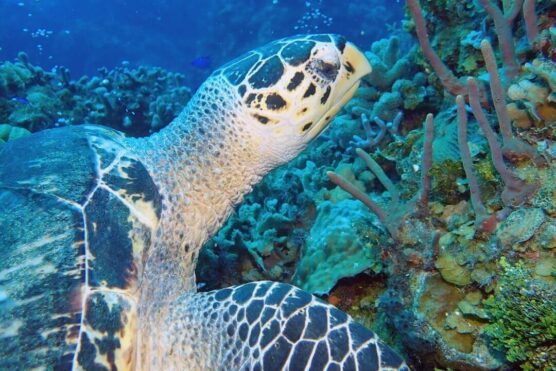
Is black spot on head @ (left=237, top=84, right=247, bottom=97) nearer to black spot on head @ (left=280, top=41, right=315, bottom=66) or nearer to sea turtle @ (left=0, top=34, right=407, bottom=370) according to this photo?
sea turtle @ (left=0, top=34, right=407, bottom=370)

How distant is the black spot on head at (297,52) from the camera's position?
1.98 metres

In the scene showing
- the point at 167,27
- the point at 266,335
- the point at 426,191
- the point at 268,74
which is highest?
the point at 167,27

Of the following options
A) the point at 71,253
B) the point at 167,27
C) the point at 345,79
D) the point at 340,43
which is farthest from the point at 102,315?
the point at 167,27

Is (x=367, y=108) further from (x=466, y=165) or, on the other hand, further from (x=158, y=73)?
(x=158, y=73)

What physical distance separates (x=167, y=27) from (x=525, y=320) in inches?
945

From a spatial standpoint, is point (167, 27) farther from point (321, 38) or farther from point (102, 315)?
point (102, 315)

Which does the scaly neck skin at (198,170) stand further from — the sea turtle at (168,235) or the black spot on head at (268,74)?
the black spot on head at (268,74)

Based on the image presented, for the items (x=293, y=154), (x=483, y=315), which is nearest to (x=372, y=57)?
(x=293, y=154)

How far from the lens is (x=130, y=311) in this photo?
1458mm

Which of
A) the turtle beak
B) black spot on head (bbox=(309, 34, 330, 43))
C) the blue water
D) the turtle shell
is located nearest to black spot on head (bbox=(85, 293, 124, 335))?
the turtle shell

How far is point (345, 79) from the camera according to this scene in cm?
207

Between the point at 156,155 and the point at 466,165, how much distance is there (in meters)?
1.47

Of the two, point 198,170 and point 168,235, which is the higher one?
point 198,170

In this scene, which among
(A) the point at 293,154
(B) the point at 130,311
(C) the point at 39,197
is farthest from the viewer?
(A) the point at 293,154
